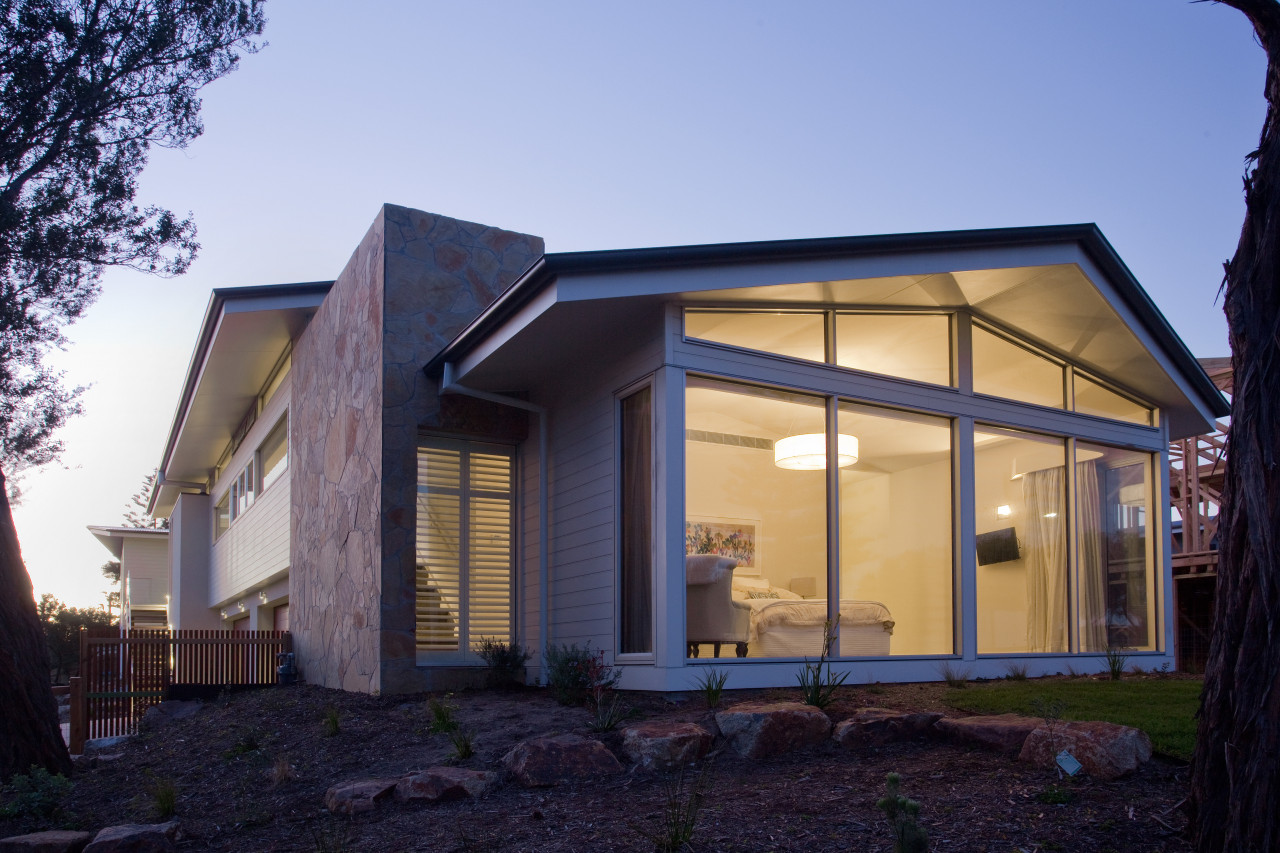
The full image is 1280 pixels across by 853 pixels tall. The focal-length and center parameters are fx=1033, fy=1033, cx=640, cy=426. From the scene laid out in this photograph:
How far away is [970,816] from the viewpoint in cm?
459

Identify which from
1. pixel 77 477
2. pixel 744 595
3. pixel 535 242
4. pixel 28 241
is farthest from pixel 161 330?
pixel 744 595

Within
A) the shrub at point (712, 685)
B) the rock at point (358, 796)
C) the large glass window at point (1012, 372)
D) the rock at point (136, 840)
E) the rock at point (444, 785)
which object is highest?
the large glass window at point (1012, 372)

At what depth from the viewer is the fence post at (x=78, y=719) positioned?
10.6m

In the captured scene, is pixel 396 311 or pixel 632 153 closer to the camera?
pixel 396 311

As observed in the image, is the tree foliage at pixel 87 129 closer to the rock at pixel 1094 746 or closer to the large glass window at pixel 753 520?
the large glass window at pixel 753 520

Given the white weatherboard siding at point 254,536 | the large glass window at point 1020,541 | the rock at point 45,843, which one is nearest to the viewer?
the rock at point 45,843

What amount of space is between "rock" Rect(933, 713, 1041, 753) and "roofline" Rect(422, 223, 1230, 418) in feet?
11.5

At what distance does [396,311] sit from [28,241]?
3.88 m

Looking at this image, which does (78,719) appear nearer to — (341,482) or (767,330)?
(341,482)

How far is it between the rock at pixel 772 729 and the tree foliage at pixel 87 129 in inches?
321

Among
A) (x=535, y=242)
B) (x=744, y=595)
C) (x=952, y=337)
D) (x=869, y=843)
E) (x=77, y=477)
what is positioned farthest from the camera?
(x=77, y=477)

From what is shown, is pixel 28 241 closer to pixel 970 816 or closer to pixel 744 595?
pixel 744 595

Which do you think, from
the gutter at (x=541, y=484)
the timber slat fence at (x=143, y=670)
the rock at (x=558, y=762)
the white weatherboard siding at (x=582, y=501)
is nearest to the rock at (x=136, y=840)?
the rock at (x=558, y=762)

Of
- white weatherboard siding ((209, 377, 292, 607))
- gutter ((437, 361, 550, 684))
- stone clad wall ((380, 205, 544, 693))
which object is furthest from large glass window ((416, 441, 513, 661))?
white weatherboard siding ((209, 377, 292, 607))
